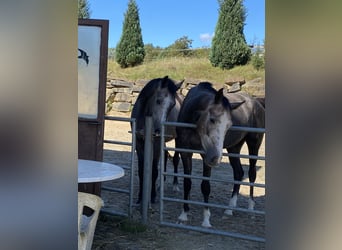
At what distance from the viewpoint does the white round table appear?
2.49 m

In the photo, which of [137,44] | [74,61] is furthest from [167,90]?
[137,44]

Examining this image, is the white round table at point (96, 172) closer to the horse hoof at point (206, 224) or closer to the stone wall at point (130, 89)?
the horse hoof at point (206, 224)

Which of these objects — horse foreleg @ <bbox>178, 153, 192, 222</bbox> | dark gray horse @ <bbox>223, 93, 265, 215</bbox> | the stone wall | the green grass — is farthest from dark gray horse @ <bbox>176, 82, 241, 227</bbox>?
the green grass

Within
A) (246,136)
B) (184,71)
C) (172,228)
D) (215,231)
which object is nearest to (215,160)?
(215,231)

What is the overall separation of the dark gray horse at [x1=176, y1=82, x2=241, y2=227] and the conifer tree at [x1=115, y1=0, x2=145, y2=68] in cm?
1165

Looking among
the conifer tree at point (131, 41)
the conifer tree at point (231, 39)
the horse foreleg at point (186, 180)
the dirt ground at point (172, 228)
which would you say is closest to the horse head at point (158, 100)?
the horse foreleg at point (186, 180)

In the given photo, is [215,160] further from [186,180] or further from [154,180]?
[154,180]

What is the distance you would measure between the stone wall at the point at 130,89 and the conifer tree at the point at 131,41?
1.73 m

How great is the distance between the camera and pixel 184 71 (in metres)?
14.4

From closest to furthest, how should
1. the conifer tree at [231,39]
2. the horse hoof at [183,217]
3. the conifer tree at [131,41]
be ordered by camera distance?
the horse hoof at [183,217] → the conifer tree at [231,39] → the conifer tree at [131,41]

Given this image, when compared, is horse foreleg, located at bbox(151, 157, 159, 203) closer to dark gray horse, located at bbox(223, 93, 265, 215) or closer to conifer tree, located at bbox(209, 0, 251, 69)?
dark gray horse, located at bbox(223, 93, 265, 215)

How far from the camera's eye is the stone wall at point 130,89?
12755 mm
